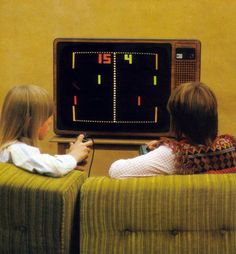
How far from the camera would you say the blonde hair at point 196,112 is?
6.61 feet

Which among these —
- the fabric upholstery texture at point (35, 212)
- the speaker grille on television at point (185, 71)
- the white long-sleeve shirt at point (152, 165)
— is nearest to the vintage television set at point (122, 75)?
the speaker grille on television at point (185, 71)

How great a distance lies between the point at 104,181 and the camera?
186cm

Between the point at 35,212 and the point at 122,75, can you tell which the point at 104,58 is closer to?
the point at 122,75

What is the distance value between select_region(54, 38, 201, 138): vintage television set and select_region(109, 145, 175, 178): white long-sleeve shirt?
2.78 feet

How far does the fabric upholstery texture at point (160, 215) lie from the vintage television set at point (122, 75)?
3.39 ft

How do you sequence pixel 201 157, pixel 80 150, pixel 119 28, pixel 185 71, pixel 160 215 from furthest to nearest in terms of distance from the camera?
pixel 119 28 → pixel 185 71 → pixel 80 150 → pixel 201 157 → pixel 160 215

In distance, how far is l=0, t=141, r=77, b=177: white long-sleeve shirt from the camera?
74.5 inches

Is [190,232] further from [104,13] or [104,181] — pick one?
[104,13]

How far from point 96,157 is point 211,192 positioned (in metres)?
1.59

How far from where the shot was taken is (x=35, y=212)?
72.1 inches

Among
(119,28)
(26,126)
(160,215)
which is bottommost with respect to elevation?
(160,215)

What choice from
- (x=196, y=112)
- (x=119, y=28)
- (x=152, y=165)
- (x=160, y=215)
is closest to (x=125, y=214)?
(x=160, y=215)

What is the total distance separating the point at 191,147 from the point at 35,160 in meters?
0.52

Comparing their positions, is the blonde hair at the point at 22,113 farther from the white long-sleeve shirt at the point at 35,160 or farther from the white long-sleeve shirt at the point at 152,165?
the white long-sleeve shirt at the point at 152,165
